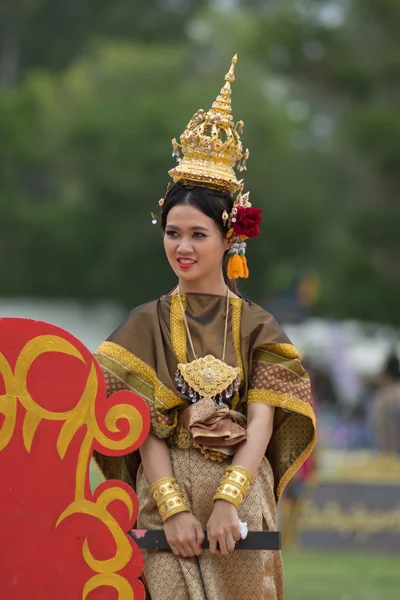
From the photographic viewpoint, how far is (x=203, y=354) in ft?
15.9

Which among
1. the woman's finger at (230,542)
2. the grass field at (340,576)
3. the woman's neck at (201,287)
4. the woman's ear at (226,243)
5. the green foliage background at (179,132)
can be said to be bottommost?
the grass field at (340,576)

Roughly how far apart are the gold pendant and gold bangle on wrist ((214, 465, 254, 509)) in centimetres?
25

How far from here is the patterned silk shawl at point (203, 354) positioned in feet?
15.7

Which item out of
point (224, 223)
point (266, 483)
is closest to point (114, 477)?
point (266, 483)

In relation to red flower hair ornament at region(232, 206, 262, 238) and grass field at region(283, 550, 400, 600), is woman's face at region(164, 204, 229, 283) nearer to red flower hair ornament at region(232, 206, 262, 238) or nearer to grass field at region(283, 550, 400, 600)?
red flower hair ornament at region(232, 206, 262, 238)

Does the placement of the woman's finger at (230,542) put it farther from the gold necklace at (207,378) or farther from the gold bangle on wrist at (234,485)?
the gold necklace at (207,378)

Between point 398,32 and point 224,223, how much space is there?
26.8 m

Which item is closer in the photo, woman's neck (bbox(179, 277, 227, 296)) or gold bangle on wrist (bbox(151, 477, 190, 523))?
gold bangle on wrist (bbox(151, 477, 190, 523))

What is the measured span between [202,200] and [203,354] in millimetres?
480

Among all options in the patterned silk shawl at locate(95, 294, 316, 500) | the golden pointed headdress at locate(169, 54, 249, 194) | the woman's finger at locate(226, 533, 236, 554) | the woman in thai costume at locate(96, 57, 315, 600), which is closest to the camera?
the woman's finger at locate(226, 533, 236, 554)

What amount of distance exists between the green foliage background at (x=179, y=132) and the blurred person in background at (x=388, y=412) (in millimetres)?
13334

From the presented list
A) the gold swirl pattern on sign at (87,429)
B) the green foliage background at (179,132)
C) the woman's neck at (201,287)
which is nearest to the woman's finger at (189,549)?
the gold swirl pattern on sign at (87,429)

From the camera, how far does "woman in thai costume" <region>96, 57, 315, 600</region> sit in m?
4.67

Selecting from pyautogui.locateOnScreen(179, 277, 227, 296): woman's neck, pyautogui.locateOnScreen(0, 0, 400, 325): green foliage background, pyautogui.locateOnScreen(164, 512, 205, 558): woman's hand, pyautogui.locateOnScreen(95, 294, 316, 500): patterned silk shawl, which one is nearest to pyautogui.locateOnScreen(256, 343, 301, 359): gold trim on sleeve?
pyautogui.locateOnScreen(95, 294, 316, 500): patterned silk shawl
